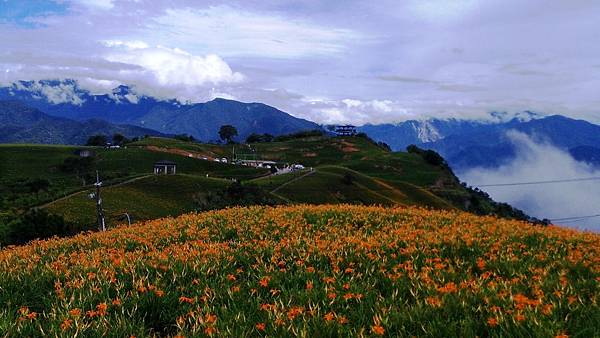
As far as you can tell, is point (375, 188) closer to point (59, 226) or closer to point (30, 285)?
point (59, 226)

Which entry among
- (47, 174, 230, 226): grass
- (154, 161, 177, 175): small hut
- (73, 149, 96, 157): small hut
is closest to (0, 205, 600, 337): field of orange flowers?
(47, 174, 230, 226): grass

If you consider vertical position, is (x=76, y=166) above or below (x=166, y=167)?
below

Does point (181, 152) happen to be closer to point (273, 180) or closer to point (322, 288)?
point (273, 180)

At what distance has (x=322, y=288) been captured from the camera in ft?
22.5

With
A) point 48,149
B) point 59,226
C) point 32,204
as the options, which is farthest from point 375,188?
point 48,149

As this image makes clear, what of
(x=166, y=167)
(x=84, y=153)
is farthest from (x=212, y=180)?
(x=84, y=153)

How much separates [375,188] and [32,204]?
7257 cm

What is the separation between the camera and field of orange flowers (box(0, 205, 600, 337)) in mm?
5477

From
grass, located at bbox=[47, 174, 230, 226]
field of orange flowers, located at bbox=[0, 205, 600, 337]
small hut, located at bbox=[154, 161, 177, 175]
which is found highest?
field of orange flowers, located at bbox=[0, 205, 600, 337]

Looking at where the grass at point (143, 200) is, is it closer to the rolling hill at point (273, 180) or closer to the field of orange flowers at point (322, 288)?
the rolling hill at point (273, 180)

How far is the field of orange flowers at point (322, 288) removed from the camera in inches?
216

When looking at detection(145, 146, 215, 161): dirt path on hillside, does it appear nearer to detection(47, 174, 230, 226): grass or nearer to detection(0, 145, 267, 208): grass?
detection(0, 145, 267, 208): grass

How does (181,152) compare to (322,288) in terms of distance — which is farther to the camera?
(181,152)

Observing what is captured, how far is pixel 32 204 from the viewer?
237ft
